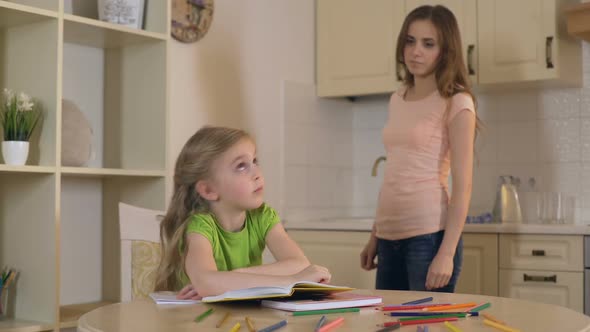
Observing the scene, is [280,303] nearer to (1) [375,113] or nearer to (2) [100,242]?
(2) [100,242]

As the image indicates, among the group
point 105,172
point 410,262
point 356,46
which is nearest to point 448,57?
point 410,262

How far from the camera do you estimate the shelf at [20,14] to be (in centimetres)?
220

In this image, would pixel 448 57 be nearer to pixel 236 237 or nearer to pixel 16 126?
pixel 236 237

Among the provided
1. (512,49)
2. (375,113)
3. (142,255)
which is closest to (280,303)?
(142,255)

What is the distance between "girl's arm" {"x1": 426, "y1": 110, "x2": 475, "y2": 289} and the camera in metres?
2.22

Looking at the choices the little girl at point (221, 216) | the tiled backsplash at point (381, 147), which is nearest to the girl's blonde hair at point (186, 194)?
the little girl at point (221, 216)

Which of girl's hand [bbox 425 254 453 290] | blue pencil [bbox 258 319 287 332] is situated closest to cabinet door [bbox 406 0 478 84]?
girl's hand [bbox 425 254 453 290]

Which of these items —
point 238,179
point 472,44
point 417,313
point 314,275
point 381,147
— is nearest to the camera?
point 417,313

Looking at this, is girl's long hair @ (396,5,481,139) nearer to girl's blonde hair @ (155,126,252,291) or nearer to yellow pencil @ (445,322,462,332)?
girl's blonde hair @ (155,126,252,291)

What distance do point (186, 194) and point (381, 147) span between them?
87.3 inches

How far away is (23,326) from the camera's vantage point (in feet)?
7.27

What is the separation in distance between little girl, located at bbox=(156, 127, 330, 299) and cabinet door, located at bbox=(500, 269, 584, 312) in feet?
4.66

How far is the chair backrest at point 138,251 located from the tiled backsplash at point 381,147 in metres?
1.46

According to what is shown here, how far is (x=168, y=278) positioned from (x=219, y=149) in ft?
1.03
